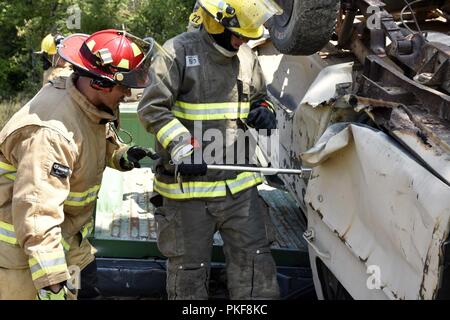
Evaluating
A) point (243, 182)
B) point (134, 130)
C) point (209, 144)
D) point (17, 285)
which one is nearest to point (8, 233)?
point (17, 285)

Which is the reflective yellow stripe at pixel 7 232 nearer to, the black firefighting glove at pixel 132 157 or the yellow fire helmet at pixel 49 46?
the black firefighting glove at pixel 132 157

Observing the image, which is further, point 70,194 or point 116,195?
point 116,195

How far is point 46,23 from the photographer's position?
11.1m

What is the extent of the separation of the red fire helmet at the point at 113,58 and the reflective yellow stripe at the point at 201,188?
2.32 feet

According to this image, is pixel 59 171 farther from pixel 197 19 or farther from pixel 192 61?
pixel 197 19

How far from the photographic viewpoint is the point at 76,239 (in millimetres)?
2980

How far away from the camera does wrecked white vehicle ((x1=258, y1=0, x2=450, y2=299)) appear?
2.19m

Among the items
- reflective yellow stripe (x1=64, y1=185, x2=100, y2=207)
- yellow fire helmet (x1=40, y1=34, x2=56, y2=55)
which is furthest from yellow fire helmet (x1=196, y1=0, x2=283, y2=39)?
yellow fire helmet (x1=40, y1=34, x2=56, y2=55)

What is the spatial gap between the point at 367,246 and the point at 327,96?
2.80ft

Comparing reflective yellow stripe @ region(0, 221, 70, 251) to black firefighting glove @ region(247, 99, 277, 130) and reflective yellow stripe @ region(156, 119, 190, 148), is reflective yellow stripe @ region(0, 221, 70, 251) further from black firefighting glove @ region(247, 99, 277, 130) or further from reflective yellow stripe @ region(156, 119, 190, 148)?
black firefighting glove @ region(247, 99, 277, 130)

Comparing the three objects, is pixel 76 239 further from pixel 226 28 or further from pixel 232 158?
pixel 226 28

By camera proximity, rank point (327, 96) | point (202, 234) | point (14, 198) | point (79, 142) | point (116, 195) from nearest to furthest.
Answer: point (14, 198) → point (79, 142) → point (327, 96) → point (202, 234) → point (116, 195)

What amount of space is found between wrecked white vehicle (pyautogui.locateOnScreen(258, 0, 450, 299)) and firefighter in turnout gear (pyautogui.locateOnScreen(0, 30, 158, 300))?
0.87 meters

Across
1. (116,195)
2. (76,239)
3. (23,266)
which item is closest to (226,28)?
(76,239)
